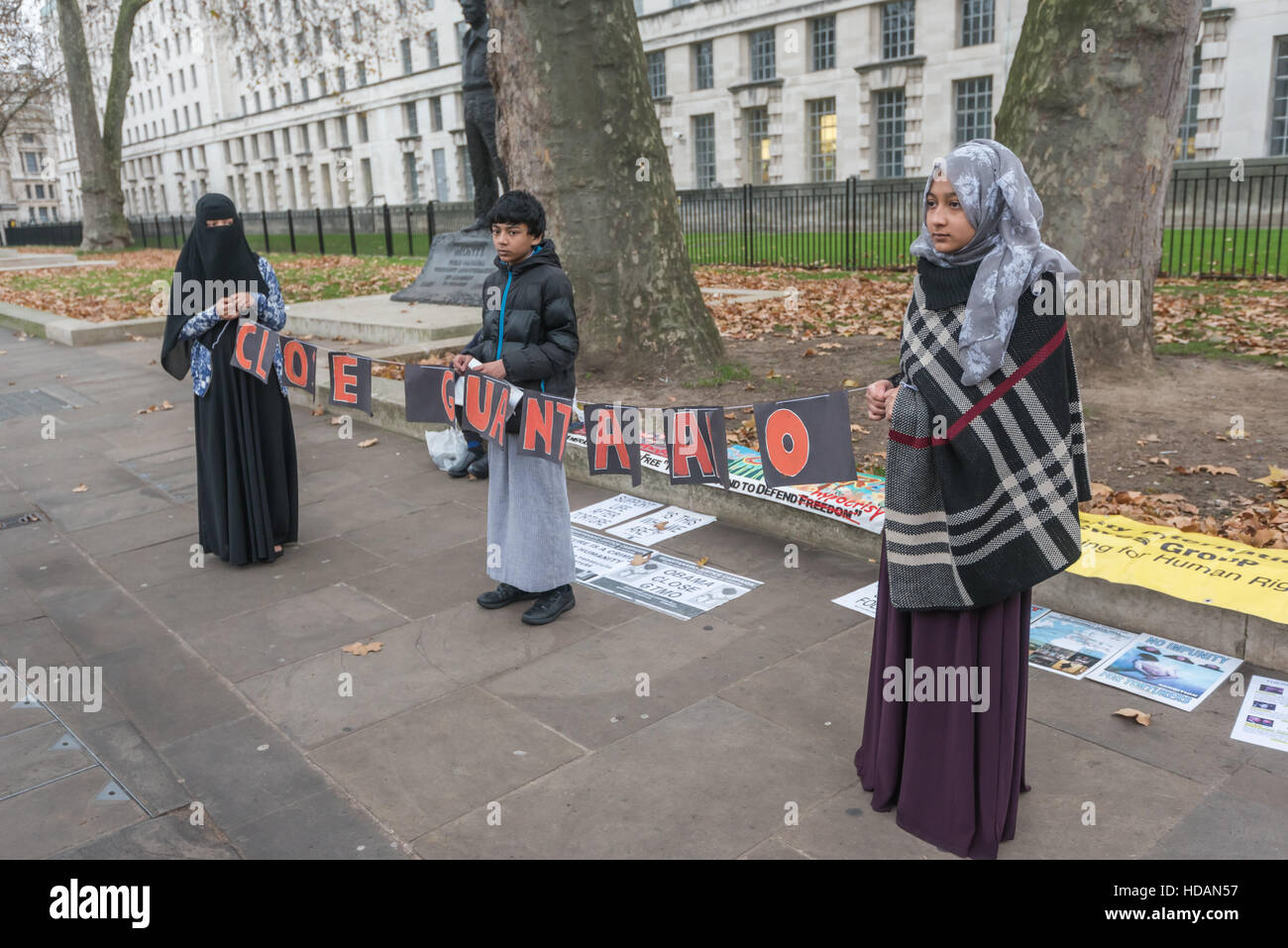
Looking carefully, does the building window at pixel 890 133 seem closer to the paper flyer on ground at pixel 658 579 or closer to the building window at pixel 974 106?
the building window at pixel 974 106

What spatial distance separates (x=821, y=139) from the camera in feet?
129

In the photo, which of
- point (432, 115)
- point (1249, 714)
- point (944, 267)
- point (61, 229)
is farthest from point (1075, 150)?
point (432, 115)

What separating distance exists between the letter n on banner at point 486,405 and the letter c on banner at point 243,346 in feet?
4.98

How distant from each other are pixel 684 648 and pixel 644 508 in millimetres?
2114

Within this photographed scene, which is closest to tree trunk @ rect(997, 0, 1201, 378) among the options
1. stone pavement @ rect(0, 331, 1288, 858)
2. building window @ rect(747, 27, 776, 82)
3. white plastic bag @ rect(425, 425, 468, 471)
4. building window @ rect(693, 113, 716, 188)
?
stone pavement @ rect(0, 331, 1288, 858)

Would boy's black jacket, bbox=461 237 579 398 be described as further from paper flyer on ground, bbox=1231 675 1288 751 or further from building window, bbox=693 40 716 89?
building window, bbox=693 40 716 89

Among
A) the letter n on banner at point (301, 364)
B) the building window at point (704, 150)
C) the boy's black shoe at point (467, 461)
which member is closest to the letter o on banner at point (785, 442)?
the letter n on banner at point (301, 364)

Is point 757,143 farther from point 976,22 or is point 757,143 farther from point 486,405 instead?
point 486,405

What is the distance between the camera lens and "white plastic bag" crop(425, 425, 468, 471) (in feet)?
24.9

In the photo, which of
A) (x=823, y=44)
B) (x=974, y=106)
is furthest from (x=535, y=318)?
(x=823, y=44)

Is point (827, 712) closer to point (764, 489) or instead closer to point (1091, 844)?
point (1091, 844)

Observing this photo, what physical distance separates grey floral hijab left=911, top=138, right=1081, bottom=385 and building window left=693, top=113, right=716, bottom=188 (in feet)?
139

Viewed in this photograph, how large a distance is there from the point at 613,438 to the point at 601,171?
4.67 meters
